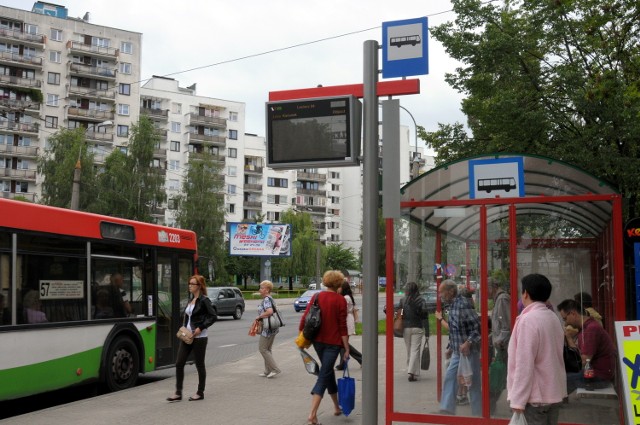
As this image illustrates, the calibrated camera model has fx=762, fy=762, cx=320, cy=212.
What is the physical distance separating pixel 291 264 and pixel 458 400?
75.1 meters

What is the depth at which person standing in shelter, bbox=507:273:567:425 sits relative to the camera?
16.6 feet

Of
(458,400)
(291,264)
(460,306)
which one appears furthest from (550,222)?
(291,264)

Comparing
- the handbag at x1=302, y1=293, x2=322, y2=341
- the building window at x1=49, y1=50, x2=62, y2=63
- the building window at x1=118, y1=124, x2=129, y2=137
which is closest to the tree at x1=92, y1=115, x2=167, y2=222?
the building window at x1=118, y1=124, x2=129, y2=137

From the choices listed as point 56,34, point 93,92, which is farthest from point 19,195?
point 56,34

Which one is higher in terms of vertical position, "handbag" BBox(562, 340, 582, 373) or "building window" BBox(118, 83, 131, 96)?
"building window" BBox(118, 83, 131, 96)

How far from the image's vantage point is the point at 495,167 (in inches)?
323

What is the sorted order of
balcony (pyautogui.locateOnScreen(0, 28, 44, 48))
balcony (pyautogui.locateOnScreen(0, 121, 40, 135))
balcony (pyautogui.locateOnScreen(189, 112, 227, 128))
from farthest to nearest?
1. balcony (pyautogui.locateOnScreen(189, 112, 227, 128))
2. balcony (pyautogui.locateOnScreen(0, 121, 40, 135))
3. balcony (pyautogui.locateOnScreen(0, 28, 44, 48))

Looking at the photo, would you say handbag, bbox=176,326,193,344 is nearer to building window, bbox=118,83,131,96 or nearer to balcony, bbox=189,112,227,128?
building window, bbox=118,83,131,96

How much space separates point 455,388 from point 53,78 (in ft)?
253

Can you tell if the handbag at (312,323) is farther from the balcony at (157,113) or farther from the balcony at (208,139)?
the balcony at (208,139)

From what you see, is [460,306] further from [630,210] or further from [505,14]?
[505,14]

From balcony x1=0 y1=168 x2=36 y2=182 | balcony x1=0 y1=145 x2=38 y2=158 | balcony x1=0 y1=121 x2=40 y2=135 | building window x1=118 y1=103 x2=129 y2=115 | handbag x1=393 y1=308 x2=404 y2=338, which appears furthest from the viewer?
building window x1=118 y1=103 x2=129 y2=115

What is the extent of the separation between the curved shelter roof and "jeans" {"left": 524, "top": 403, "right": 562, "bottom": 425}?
302 centimetres

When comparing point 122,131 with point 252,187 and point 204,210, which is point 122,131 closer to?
point 204,210
